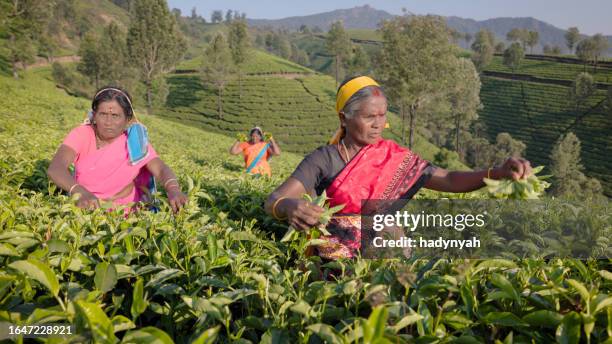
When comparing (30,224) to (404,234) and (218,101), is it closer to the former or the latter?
(404,234)

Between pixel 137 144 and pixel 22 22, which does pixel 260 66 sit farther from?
pixel 137 144

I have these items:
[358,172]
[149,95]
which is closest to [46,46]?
[149,95]

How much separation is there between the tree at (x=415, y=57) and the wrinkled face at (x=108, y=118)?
31.5 m

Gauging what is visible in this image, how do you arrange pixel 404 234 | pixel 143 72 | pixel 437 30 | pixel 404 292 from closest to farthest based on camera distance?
pixel 404 292, pixel 404 234, pixel 437 30, pixel 143 72

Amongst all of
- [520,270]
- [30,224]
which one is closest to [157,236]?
[30,224]

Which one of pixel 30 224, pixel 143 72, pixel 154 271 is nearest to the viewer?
pixel 154 271

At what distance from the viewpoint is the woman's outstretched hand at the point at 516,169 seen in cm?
235

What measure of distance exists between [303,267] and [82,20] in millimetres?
122417

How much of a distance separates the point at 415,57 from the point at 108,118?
32029 mm

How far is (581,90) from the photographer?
62250mm

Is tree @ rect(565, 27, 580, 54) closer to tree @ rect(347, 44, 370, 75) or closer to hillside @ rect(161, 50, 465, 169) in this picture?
tree @ rect(347, 44, 370, 75)

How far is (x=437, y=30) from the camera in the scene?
32781 millimetres

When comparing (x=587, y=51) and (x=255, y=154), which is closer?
(x=255, y=154)

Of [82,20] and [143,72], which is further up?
[82,20]
